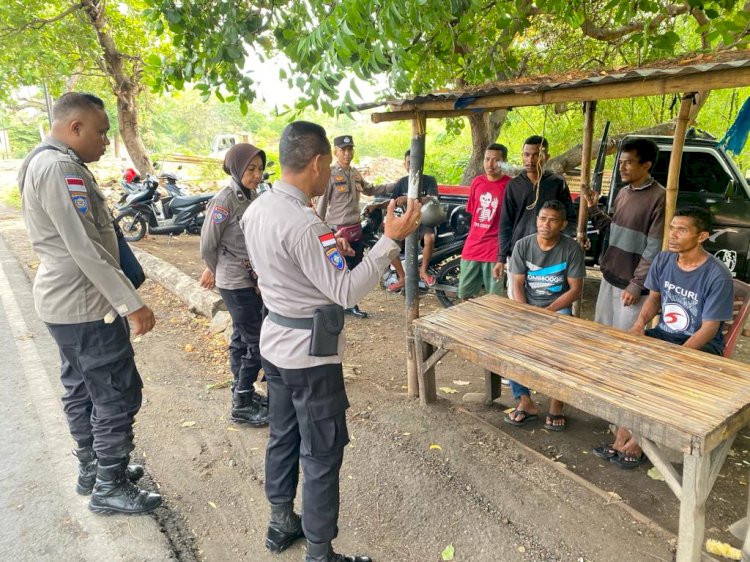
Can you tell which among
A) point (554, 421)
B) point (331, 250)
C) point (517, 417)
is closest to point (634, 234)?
point (554, 421)

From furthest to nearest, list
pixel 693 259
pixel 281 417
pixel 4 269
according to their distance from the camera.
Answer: pixel 4 269 → pixel 693 259 → pixel 281 417

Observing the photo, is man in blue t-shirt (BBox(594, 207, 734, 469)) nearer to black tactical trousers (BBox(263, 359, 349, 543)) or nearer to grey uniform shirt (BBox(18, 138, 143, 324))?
black tactical trousers (BBox(263, 359, 349, 543))

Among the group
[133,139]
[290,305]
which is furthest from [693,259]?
[133,139]

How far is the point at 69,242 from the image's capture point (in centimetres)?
227

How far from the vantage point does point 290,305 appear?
2.08 metres

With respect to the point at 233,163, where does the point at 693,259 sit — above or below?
below

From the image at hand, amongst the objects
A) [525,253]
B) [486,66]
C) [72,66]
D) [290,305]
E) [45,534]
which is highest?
[72,66]

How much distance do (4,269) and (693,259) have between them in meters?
8.51

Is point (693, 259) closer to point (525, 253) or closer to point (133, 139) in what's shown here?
point (525, 253)

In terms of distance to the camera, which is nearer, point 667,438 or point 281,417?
point 667,438

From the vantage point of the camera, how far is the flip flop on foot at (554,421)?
348cm

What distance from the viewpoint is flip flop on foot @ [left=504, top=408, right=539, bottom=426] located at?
11.7ft

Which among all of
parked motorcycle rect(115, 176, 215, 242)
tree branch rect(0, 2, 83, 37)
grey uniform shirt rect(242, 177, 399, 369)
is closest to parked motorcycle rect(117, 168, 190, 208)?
parked motorcycle rect(115, 176, 215, 242)

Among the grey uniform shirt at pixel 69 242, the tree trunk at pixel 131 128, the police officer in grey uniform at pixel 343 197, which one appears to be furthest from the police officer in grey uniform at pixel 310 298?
the tree trunk at pixel 131 128
